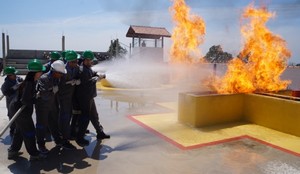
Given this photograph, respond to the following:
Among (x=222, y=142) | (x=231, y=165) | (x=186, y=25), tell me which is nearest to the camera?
(x=231, y=165)

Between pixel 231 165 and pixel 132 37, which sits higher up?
pixel 132 37

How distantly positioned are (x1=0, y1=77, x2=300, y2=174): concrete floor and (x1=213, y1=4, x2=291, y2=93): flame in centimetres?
254

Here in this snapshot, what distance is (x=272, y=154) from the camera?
5324mm

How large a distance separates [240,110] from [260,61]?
172 cm

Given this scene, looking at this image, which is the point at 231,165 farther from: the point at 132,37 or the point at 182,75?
the point at 132,37

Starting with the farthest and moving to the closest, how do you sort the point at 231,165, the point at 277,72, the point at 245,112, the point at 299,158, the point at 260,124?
the point at 277,72, the point at 245,112, the point at 260,124, the point at 299,158, the point at 231,165

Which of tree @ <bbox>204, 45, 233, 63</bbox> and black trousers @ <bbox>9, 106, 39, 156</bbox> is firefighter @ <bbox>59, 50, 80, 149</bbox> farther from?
tree @ <bbox>204, 45, 233, 63</bbox>

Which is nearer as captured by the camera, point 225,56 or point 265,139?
point 265,139

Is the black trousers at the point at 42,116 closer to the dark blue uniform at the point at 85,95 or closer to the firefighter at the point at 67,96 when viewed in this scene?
the firefighter at the point at 67,96

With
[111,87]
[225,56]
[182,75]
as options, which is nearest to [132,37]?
[182,75]

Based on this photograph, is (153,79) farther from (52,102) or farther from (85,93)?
(52,102)

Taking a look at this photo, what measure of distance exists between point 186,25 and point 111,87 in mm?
7420

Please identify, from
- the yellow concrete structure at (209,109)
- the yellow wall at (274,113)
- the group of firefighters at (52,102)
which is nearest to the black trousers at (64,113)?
the group of firefighters at (52,102)

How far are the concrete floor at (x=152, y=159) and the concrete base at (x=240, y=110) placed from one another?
1142 mm
